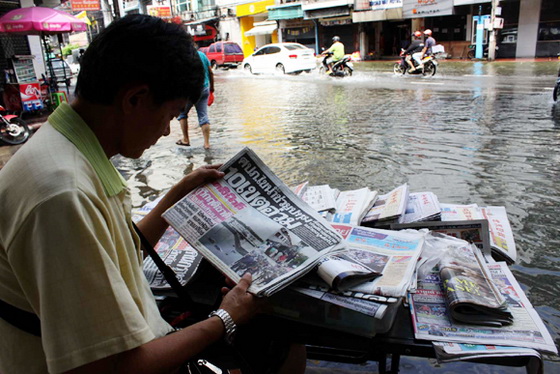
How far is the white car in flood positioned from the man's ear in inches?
749

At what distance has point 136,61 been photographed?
100 centimetres

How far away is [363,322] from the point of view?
1.19m

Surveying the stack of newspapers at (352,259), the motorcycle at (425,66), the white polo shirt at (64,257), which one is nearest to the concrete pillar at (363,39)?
the motorcycle at (425,66)

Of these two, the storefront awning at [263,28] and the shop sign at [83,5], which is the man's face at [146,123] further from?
the storefront awning at [263,28]

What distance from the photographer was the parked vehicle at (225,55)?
25.7 meters

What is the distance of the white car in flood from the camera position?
19.4 m

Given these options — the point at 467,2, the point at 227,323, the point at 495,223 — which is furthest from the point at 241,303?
the point at 467,2

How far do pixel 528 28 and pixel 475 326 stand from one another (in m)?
22.6

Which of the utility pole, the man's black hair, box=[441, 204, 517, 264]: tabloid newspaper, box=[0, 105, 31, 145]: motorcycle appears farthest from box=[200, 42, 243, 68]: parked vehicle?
the man's black hair

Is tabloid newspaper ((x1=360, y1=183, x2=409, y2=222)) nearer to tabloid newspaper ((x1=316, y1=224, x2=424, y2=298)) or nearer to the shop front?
tabloid newspaper ((x1=316, y1=224, x2=424, y2=298))

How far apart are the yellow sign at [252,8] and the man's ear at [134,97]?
34.3 meters

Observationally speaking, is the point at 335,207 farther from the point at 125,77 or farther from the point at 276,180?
the point at 125,77

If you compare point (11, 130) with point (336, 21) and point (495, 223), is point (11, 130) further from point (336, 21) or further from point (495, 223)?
point (336, 21)

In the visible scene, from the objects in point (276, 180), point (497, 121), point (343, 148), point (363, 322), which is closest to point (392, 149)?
point (343, 148)
